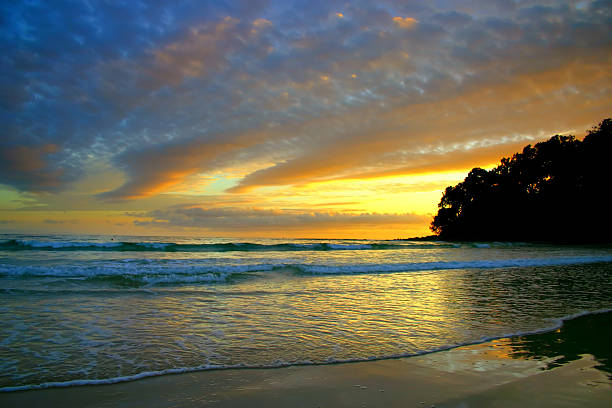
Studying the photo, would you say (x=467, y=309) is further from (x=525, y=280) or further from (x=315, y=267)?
(x=315, y=267)

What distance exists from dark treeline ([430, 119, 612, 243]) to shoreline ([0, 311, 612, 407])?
57621 mm

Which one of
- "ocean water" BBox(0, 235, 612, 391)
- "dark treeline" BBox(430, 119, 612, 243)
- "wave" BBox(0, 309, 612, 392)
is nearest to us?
Result: "wave" BBox(0, 309, 612, 392)

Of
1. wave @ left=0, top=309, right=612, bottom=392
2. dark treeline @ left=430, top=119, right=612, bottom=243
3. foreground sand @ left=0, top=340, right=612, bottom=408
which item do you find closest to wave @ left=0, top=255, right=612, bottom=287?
wave @ left=0, top=309, right=612, bottom=392

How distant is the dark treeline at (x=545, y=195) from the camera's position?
50.0 meters

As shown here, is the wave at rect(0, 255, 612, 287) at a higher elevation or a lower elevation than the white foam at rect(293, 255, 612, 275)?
higher

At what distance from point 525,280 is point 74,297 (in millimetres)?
12897

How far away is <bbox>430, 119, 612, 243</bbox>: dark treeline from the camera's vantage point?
164 ft

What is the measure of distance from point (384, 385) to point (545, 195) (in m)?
62.6

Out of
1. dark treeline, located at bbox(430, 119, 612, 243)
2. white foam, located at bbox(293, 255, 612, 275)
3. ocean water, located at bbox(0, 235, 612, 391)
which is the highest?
dark treeline, located at bbox(430, 119, 612, 243)

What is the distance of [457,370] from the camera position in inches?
147

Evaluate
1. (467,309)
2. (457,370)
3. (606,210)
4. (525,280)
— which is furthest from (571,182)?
(457,370)

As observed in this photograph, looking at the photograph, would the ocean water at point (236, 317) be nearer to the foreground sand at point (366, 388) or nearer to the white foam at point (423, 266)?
the foreground sand at point (366, 388)

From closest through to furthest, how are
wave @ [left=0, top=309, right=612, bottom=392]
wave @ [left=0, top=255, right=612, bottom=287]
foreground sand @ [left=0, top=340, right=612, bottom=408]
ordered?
foreground sand @ [left=0, top=340, right=612, bottom=408] < wave @ [left=0, top=309, right=612, bottom=392] < wave @ [left=0, top=255, right=612, bottom=287]

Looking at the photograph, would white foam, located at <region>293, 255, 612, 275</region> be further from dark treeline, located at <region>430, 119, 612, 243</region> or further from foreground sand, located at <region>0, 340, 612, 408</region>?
dark treeline, located at <region>430, 119, 612, 243</region>
